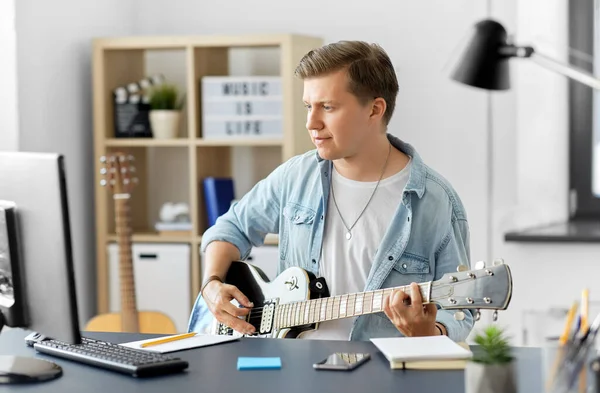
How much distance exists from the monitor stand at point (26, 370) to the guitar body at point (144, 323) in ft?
6.01

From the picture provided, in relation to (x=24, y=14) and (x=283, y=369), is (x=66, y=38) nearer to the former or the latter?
(x=24, y=14)

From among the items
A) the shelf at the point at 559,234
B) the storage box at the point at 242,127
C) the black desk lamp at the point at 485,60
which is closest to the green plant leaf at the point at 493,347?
the black desk lamp at the point at 485,60

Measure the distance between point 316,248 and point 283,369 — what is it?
62 centimetres

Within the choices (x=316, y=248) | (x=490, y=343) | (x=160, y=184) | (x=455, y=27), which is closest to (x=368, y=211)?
(x=316, y=248)

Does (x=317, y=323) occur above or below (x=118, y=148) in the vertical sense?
below

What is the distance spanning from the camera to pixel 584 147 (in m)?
3.80

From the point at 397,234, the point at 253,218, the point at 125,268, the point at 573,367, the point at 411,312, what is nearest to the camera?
the point at 573,367

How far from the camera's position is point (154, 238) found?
155 inches

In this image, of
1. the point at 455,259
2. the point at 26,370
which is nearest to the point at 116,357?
the point at 26,370

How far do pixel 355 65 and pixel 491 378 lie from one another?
1032 mm

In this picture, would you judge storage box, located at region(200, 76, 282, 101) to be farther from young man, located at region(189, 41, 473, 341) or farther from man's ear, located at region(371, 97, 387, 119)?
man's ear, located at region(371, 97, 387, 119)

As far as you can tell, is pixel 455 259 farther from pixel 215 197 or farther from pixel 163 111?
pixel 163 111

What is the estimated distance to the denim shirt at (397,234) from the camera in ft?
7.06

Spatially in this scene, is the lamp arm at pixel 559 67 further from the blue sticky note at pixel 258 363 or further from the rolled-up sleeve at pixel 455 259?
the blue sticky note at pixel 258 363
